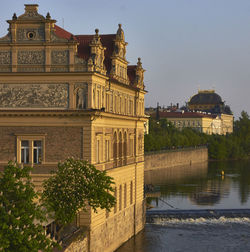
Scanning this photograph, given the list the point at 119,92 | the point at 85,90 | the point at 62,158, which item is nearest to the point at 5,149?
the point at 62,158

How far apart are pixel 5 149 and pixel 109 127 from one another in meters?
7.30

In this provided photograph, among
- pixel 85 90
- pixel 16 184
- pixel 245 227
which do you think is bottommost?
pixel 245 227

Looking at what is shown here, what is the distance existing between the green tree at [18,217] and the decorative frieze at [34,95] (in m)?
12.9

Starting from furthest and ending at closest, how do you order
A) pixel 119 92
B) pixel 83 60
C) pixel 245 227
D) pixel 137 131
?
pixel 245 227 < pixel 137 131 < pixel 119 92 < pixel 83 60

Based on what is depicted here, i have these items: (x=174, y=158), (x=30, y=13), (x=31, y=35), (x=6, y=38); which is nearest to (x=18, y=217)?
(x=31, y=35)

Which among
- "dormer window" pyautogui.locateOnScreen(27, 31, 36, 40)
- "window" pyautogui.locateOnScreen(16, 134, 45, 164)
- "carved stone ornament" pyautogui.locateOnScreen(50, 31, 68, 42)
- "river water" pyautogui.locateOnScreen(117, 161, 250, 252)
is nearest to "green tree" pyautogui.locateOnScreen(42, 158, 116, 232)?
"window" pyautogui.locateOnScreen(16, 134, 45, 164)

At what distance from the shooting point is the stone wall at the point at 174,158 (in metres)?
124

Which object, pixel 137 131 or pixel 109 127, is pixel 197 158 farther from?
pixel 109 127

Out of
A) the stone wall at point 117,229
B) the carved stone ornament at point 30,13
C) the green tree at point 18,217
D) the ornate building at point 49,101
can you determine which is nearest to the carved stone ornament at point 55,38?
the ornate building at point 49,101

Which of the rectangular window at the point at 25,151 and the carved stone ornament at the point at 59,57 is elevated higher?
the carved stone ornament at the point at 59,57

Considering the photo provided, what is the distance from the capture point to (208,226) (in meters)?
57.2

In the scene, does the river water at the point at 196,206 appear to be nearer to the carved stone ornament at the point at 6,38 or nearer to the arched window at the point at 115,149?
the arched window at the point at 115,149

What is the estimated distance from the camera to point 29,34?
39.3m

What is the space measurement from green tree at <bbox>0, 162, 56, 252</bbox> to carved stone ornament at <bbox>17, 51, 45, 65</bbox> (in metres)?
14.0
